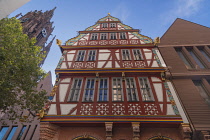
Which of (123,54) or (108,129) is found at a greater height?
(123,54)

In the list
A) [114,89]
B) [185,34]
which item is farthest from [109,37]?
[185,34]

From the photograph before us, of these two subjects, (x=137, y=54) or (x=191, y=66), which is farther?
(x=137, y=54)

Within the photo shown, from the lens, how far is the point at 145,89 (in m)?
8.45

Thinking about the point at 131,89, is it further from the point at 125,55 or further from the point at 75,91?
the point at 75,91

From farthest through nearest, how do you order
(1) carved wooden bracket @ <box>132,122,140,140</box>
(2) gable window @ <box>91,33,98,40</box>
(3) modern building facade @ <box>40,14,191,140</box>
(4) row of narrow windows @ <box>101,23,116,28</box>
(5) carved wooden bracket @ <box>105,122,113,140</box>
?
(4) row of narrow windows @ <box>101,23,116,28</box> < (2) gable window @ <box>91,33,98,40</box> < (3) modern building facade @ <box>40,14,191,140</box> < (5) carved wooden bracket @ <box>105,122,113,140</box> < (1) carved wooden bracket @ <box>132,122,140,140</box>

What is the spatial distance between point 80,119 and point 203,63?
10.1m

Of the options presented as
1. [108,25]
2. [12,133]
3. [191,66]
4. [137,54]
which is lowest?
[12,133]

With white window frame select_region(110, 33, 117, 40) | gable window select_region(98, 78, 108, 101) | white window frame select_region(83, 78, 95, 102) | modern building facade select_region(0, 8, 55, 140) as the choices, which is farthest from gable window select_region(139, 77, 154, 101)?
modern building facade select_region(0, 8, 55, 140)

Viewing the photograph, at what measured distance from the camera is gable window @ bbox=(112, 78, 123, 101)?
802cm

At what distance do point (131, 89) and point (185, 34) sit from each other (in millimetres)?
8580

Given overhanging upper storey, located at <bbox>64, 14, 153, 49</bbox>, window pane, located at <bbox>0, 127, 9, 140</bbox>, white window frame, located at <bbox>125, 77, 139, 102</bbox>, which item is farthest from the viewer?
window pane, located at <bbox>0, 127, 9, 140</bbox>

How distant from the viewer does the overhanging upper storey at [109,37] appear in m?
11.8

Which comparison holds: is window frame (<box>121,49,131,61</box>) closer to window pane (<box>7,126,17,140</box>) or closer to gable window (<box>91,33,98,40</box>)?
gable window (<box>91,33,98,40</box>)

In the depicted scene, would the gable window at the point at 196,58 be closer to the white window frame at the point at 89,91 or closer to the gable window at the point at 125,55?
the gable window at the point at 125,55
